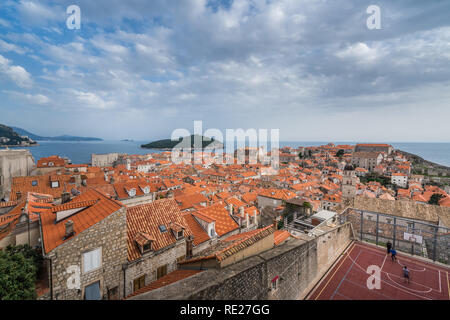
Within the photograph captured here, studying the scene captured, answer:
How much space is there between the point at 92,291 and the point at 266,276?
6278 millimetres

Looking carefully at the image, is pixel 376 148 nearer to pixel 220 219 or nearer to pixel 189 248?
pixel 220 219

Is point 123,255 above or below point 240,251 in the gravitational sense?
below

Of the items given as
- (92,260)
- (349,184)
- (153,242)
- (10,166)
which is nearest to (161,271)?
(153,242)

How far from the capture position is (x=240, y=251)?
265 inches

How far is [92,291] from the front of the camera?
7.23m

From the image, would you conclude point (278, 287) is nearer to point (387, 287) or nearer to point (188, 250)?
point (188, 250)

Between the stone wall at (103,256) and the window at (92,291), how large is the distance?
0.12 meters

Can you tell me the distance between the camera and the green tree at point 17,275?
5.58 m

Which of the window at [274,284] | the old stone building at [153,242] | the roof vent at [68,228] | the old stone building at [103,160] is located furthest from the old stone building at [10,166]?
the old stone building at [103,160]

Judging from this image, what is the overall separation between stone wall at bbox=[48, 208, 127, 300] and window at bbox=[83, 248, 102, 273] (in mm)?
106

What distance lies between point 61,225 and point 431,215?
39.1m
